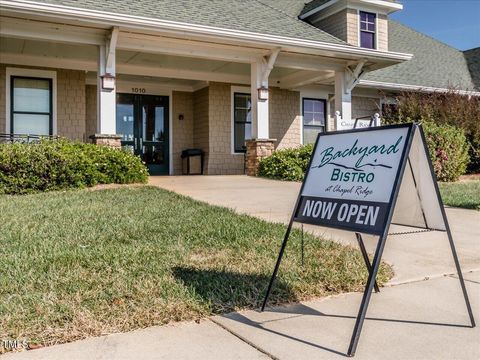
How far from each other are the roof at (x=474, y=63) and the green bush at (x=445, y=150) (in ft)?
28.0

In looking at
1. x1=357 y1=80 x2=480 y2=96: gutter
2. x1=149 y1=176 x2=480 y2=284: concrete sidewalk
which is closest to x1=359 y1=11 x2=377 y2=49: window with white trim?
x1=357 y1=80 x2=480 y2=96: gutter

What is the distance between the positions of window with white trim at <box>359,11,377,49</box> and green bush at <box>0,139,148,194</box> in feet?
32.4

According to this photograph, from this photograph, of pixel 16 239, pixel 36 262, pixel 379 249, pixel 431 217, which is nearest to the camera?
pixel 379 249

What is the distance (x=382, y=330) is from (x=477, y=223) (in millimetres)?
4401

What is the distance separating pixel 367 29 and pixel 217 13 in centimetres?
597

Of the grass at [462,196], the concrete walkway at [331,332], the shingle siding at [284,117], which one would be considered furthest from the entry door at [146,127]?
the concrete walkway at [331,332]

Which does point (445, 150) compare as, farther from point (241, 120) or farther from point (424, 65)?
point (424, 65)

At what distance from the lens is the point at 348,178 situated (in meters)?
2.88

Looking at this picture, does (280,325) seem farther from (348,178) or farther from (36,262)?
(36,262)

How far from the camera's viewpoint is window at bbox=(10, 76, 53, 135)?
42.5 feet

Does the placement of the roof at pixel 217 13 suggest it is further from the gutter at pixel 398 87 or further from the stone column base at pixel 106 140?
the gutter at pixel 398 87

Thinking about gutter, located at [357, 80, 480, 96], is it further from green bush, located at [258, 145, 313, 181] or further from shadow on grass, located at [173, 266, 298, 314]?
shadow on grass, located at [173, 266, 298, 314]

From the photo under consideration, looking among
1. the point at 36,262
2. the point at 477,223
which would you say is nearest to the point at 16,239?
the point at 36,262

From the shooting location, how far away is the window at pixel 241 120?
1612cm
